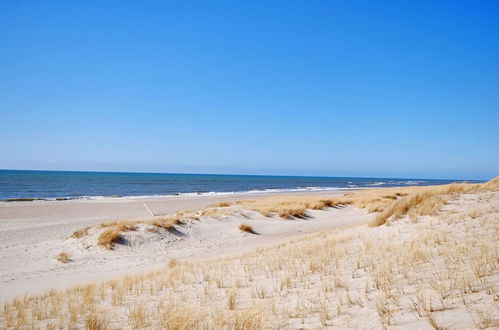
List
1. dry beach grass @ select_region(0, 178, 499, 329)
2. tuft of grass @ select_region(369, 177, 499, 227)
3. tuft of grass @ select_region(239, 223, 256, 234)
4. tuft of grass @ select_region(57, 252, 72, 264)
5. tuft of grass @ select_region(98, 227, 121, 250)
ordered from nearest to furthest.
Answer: dry beach grass @ select_region(0, 178, 499, 329) → tuft of grass @ select_region(57, 252, 72, 264) → tuft of grass @ select_region(369, 177, 499, 227) → tuft of grass @ select_region(98, 227, 121, 250) → tuft of grass @ select_region(239, 223, 256, 234)

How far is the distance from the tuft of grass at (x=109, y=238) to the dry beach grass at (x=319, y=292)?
6099 mm

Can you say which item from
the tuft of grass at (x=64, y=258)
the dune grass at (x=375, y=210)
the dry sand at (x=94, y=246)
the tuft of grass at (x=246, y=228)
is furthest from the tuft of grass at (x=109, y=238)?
the tuft of grass at (x=246, y=228)

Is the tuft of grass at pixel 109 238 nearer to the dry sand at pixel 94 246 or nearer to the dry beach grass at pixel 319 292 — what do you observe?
the dry sand at pixel 94 246

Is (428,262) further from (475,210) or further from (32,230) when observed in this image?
(32,230)

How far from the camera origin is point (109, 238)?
546 inches

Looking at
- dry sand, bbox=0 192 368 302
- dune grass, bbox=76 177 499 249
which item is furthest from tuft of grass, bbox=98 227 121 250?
dry sand, bbox=0 192 368 302

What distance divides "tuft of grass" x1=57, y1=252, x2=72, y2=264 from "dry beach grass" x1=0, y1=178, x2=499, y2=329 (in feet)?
16.7

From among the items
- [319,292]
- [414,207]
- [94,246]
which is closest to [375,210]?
[414,207]

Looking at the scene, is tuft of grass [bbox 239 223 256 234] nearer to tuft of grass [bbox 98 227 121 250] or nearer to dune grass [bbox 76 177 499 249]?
dune grass [bbox 76 177 499 249]

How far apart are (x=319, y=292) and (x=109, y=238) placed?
1174 cm

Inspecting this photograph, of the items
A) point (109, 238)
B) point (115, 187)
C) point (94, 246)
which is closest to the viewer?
point (94, 246)

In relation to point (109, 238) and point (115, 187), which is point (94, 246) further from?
point (115, 187)

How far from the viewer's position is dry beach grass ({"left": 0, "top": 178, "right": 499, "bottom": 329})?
4.01m

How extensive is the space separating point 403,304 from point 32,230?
69.8 feet
